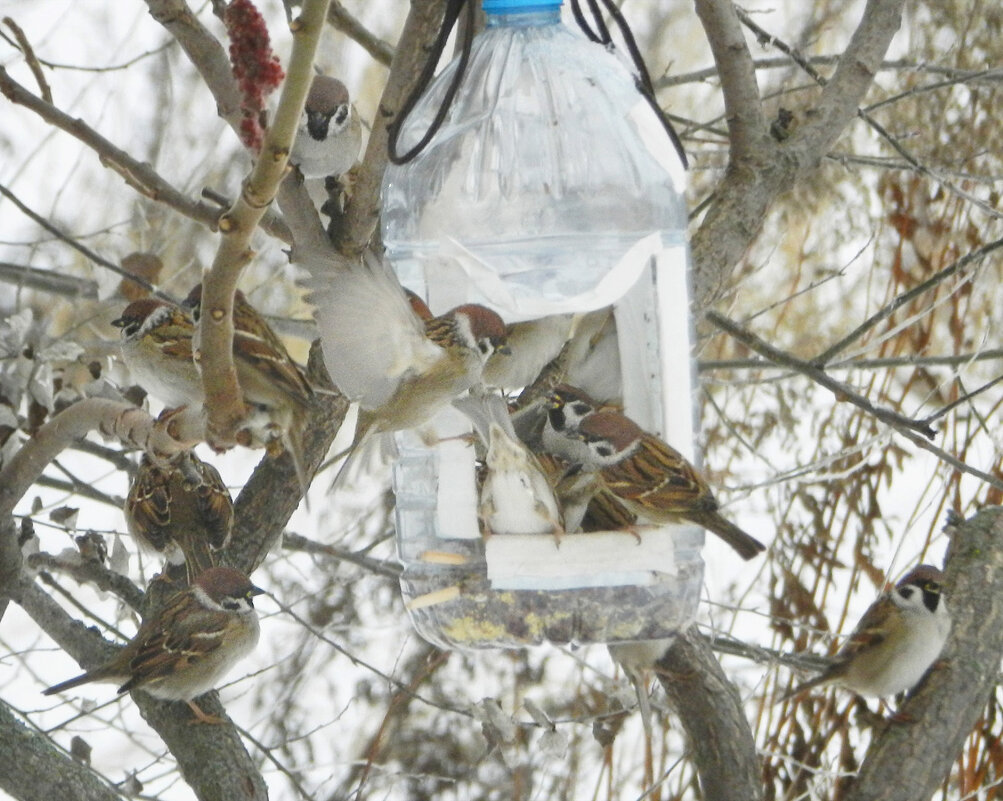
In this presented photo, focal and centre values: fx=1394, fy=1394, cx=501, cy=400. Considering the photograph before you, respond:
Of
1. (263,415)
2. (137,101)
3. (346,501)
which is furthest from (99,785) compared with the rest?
(137,101)

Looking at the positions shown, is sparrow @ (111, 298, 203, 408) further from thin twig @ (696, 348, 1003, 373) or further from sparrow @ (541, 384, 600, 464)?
thin twig @ (696, 348, 1003, 373)

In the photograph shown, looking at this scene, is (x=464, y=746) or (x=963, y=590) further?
(x=464, y=746)

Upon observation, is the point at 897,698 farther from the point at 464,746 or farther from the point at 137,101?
the point at 137,101

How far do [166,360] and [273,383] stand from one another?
18.6 inches

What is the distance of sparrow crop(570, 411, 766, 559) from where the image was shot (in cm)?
208

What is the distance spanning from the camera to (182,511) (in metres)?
3.19

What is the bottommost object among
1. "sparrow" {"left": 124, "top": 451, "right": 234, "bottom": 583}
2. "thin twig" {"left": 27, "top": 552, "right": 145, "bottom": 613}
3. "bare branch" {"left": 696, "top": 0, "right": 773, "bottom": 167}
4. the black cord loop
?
"thin twig" {"left": 27, "top": 552, "right": 145, "bottom": 613}

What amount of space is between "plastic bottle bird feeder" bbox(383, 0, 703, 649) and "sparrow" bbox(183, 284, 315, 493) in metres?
0.27

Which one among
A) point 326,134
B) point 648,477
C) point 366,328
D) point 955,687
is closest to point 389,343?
point 366,328

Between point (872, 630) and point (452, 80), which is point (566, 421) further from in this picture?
point (872, 630)

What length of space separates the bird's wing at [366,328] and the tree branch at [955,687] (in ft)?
5.22

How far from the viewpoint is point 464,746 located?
4578mm

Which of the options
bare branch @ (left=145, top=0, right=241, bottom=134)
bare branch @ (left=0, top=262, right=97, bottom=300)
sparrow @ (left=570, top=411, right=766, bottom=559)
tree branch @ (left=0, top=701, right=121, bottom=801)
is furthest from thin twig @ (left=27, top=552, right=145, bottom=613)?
bare branch @ (left=145, top=0, right=241, bottom=134)

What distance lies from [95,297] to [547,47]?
4.40 ft
